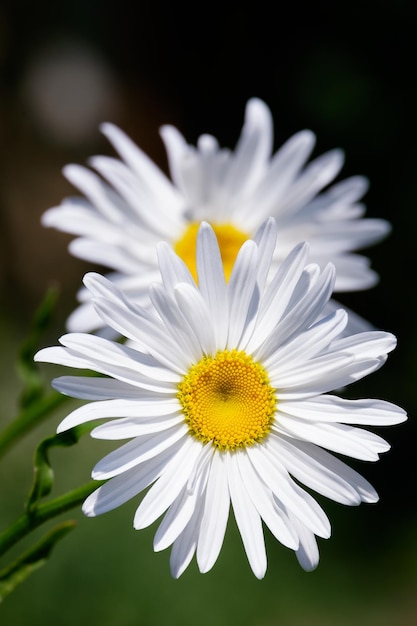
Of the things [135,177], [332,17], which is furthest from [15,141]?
[135,177]

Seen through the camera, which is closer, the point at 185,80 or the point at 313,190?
the point at 313,190

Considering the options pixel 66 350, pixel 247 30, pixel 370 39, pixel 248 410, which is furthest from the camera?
pixel 247 30

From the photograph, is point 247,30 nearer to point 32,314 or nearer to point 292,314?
point 32,314

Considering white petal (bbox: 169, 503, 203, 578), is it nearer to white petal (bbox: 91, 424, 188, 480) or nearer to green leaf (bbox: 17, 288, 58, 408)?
white petal (bbox: 91, 424, 188, 480)

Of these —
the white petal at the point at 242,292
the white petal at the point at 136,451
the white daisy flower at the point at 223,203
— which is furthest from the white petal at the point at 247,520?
the white daisy flower at the point at 223,203

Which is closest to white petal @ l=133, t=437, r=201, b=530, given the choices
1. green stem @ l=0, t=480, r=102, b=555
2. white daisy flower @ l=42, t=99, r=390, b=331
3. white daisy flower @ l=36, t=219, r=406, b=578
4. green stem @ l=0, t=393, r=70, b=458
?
white daisy flower @ l=36, t=219, r=406, b=578

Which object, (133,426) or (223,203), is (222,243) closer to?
(223,203)
